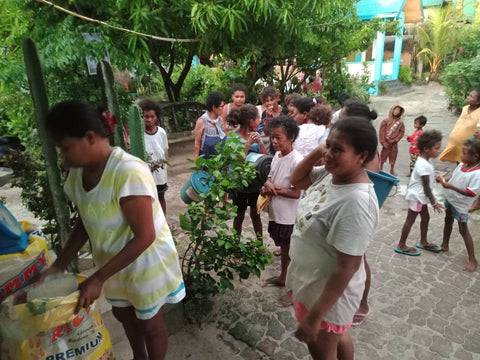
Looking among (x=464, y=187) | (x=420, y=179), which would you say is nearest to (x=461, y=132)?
(x=464, y=187)

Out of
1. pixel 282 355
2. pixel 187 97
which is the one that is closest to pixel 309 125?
pixel 282 355

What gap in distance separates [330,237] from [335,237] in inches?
1.3

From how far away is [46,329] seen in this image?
A: 1.53 meters

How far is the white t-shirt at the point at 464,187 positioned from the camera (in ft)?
11.4

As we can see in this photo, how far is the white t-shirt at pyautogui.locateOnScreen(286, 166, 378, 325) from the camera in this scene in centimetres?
146

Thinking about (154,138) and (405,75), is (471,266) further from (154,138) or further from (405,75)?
(405,75)

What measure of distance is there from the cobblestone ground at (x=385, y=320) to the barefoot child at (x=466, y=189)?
1.13 ft

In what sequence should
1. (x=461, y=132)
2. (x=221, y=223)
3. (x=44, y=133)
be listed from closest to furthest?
(x=44, y=133), (x=221, y=223), (x=461, y=132)

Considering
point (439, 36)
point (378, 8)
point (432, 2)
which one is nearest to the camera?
point (378, 8)

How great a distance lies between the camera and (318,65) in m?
10.6

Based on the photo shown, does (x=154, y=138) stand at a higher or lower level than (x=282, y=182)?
higher

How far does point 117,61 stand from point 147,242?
136 inches

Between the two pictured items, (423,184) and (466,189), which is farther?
(423,184)

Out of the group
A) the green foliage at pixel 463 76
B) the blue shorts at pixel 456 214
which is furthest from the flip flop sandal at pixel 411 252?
the green foliage at pixel 463 76
